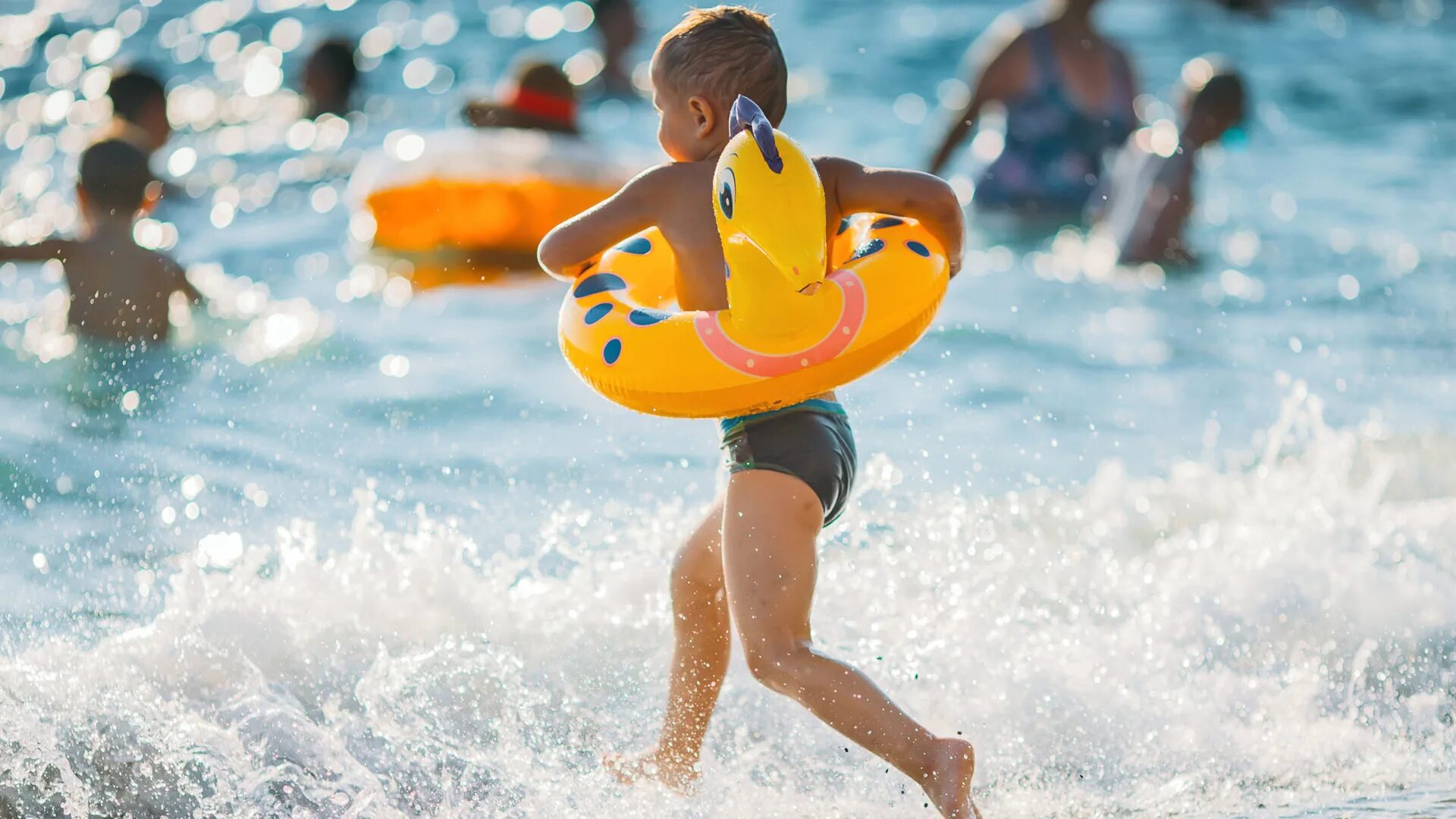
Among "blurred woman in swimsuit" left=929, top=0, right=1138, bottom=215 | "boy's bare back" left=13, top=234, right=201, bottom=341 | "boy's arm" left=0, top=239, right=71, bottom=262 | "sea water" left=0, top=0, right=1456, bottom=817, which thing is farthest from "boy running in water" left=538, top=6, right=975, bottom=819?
"blurred woman in swimsuit" left=929, top=0, right=1138, bottom=215

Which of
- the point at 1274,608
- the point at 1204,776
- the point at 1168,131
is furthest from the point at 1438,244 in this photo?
the point at 1204,776

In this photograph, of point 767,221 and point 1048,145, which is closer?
point 767,221

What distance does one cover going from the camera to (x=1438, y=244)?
326 inches

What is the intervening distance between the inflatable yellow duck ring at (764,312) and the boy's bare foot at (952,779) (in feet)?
2.27

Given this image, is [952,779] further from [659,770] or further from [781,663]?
[659,770]

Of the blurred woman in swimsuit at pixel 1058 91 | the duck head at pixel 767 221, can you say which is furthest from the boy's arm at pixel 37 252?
the blurred woman in swimsuit at pixel 1058 91

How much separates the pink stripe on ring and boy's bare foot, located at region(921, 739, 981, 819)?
73 centimetres

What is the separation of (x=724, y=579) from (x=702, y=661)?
1.13ft

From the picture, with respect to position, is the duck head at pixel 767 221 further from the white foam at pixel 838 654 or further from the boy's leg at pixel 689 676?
the white foam at pixel 838 654

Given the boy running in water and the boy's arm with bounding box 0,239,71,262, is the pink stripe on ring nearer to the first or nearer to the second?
the boy running in water

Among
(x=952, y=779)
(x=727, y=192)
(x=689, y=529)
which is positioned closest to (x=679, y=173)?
(x=727, y=192)

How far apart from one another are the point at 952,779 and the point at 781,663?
369 mm

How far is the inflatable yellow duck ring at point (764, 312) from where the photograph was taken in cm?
273

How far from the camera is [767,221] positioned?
2.72 meters
